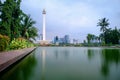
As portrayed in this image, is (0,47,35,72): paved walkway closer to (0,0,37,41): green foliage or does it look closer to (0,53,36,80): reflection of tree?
(0,53,36,80): reflection of tree

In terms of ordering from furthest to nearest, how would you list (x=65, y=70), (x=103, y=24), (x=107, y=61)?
1. (x=103, y=24)
2. (x=107, y=61)
3. (x=65, y=70)

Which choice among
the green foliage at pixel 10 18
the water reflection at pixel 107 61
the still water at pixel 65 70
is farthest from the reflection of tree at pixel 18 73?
the green foliage at pixel 10 18

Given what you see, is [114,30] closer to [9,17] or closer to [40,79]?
[9,17]

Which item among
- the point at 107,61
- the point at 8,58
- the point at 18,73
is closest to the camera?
the point at 18,73

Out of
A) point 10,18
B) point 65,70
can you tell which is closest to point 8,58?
point 65,70

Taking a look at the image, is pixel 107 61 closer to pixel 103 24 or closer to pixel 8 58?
pixel 8 58

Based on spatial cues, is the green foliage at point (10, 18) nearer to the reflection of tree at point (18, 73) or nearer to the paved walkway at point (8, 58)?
the paved walkway at point (8, 58)

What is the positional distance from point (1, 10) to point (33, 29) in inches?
862

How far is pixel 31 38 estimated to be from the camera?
4806 centimetres

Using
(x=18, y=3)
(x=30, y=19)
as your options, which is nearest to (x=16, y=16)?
(x=18, y=3)

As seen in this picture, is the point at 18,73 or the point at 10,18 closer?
the point at 18,73

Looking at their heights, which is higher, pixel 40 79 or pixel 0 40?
pixel 0 40

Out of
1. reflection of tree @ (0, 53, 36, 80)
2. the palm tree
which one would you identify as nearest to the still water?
reflection of tree @ (0, 53, 36, 80)

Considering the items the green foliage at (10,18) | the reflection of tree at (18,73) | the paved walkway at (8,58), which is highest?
the green foliage at (10,18)
